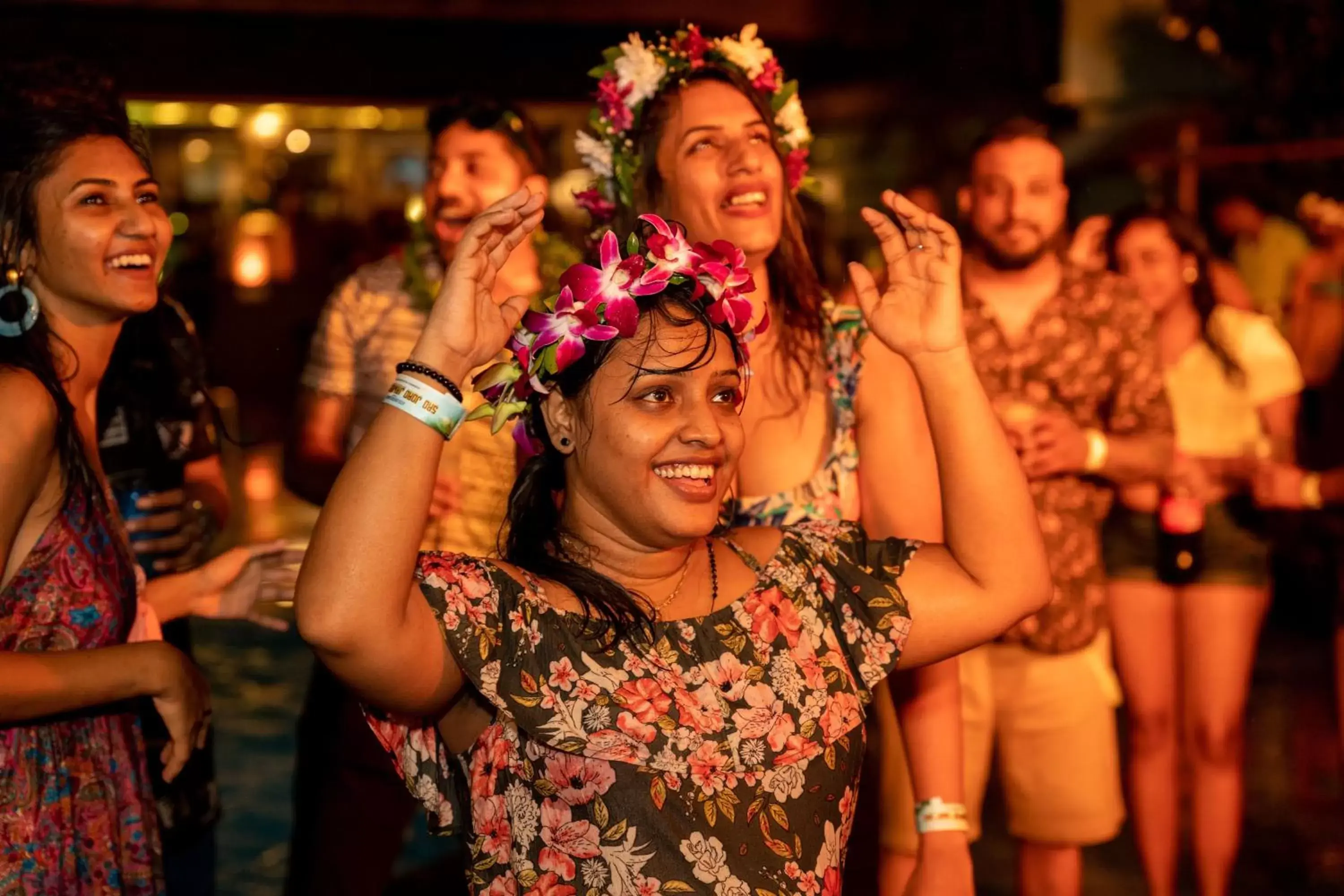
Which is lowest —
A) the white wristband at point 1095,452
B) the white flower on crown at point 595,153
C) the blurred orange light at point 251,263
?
the white wristband at point 1095,452

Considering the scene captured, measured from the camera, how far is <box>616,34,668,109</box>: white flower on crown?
3.41m

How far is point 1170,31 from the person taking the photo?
1360 cm

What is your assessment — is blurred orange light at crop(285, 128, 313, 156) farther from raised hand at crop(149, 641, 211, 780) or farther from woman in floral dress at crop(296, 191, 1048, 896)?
woman in floral dress at crop(296, 191, 1048, 896)

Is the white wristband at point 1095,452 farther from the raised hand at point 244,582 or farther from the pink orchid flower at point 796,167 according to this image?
the raised hand at point 244,582

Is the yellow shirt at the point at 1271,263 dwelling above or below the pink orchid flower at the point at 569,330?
Answer: above

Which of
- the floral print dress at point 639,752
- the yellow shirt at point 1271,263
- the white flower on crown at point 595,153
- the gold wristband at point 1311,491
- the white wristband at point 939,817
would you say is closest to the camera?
the floral print dress at point 639,752

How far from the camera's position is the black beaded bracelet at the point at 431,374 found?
2.08 m

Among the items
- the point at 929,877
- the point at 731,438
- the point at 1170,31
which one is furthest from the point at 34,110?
the point at 1170,31

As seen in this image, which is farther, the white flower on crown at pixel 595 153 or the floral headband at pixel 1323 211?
the floral headband at pixel 1323 211

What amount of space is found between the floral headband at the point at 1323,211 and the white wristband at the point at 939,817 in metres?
5.93

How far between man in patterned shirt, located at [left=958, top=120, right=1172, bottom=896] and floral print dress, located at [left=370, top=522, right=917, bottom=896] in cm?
183

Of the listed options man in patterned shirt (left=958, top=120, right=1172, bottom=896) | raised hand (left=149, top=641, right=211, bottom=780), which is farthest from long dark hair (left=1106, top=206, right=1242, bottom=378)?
raised hand (left=149, top=641, right=211, bottom=780)

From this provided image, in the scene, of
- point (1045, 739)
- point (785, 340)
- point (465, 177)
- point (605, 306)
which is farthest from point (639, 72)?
point (1045, 739)

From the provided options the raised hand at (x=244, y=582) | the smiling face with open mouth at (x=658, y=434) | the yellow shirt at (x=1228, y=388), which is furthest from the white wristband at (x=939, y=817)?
the yellow shirt at (x=1228, y=388)
